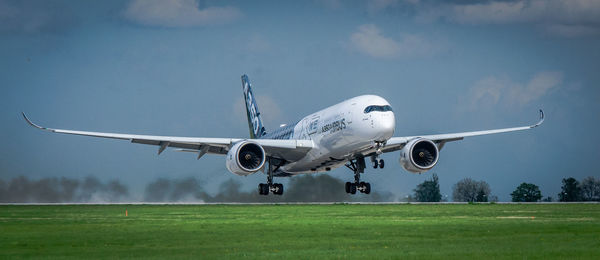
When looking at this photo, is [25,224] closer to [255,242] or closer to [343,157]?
[255,242]

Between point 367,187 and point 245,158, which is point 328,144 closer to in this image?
point 245,158

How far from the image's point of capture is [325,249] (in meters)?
20.4

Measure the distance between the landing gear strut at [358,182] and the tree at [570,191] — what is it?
2515 cm

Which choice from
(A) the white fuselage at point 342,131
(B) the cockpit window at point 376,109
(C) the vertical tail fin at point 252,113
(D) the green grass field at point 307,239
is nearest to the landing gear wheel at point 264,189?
(A) the white fuselage at point 342,131

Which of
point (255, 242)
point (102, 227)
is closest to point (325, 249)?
point (255, 242)

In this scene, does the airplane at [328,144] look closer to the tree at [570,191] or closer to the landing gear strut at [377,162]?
the landing gear strut at [377,162]

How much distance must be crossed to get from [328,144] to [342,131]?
100 inches

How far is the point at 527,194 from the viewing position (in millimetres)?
72562

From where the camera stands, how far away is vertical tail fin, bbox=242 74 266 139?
7262 centimetres

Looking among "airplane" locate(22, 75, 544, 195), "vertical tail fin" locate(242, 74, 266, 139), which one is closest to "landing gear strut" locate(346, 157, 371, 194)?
"airplane" locate(22, 75, 544, 195)

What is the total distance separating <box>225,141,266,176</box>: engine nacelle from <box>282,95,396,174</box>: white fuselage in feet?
11.9

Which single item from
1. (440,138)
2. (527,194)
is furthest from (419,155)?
(527,194)

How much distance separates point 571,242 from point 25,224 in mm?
20534

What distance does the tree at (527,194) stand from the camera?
72438 mm
